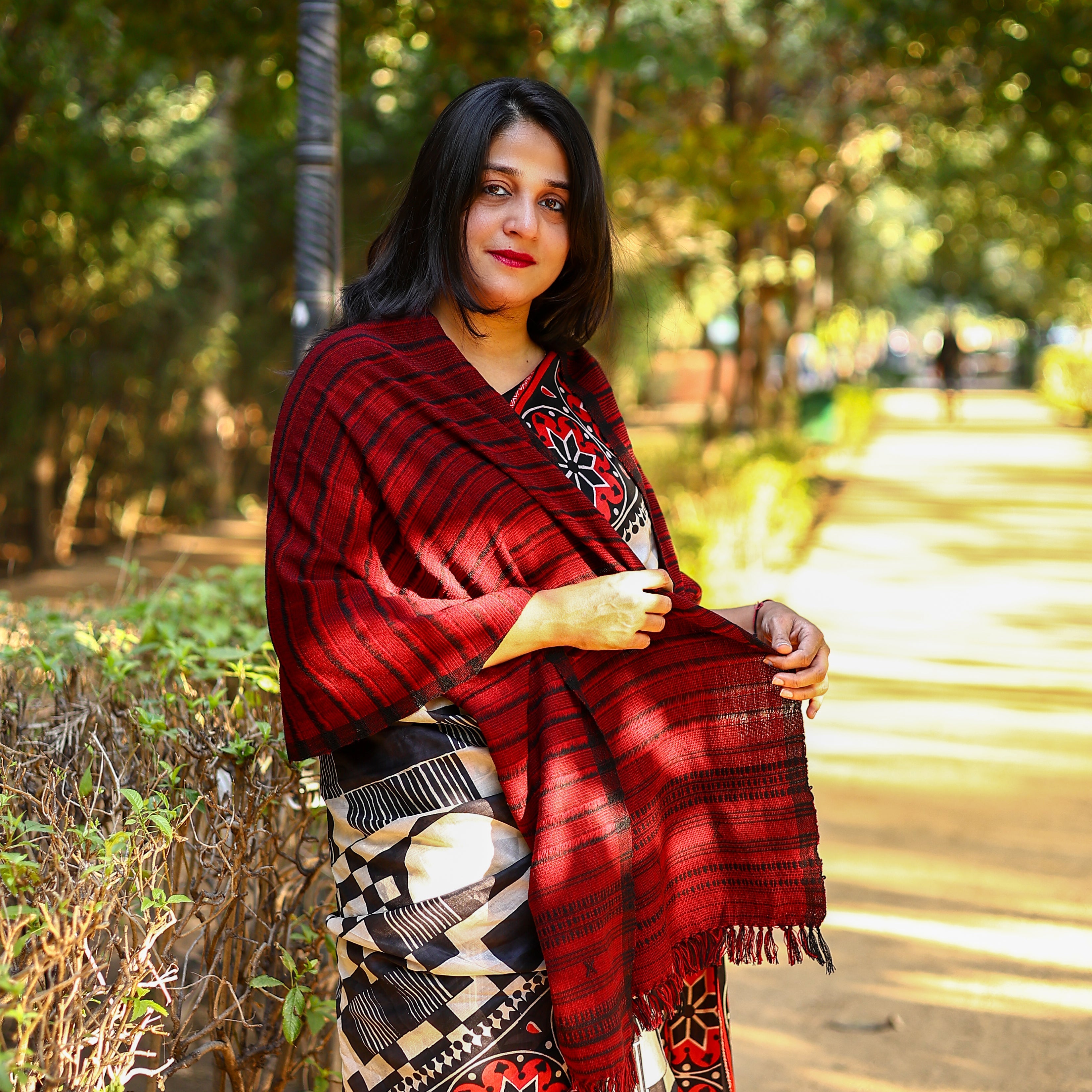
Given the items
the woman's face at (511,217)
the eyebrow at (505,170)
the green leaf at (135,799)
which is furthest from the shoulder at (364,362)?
the green leaf at (135,799)

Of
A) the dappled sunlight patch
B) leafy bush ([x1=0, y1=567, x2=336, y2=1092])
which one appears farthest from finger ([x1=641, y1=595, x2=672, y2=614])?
the dappled sunlight patch

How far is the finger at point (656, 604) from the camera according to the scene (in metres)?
1.77

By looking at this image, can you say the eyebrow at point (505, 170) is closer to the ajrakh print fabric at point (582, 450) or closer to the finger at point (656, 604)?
the ajrakh print fabric at point (582, 450)

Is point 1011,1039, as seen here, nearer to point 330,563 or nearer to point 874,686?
point 330,563

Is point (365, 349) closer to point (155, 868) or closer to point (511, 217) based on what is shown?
point (511, 217)

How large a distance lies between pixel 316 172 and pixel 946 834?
3.38m

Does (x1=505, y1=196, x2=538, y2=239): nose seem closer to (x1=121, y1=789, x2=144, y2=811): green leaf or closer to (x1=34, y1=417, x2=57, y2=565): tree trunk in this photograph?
(x1=121, y1=789, x2=144, y2=811): green leaf

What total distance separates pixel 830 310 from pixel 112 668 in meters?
26.4

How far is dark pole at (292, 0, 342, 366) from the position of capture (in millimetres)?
3326

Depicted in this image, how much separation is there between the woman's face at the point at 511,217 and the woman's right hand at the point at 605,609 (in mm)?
481

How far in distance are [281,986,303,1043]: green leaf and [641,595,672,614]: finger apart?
973 millimetres

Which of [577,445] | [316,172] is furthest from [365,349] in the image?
[316,172]

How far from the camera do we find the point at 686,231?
16703mm

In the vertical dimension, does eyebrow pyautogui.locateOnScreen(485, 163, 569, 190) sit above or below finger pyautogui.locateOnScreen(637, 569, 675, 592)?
above
